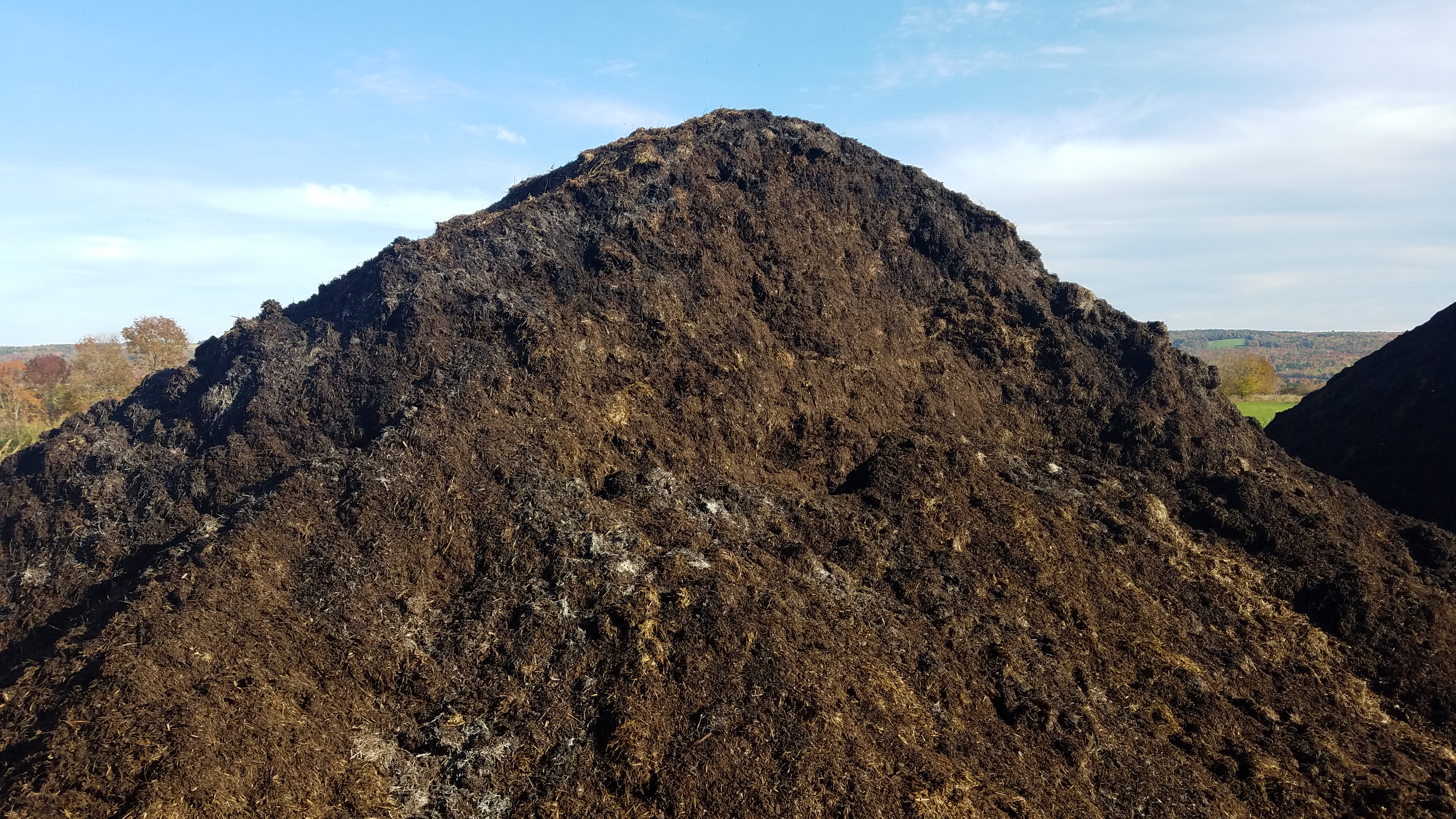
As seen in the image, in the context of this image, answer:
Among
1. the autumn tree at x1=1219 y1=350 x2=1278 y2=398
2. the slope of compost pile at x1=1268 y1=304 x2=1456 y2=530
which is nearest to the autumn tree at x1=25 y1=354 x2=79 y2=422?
the slope of compost pile at x1=1268 y1=304 x2=1456 y2=530

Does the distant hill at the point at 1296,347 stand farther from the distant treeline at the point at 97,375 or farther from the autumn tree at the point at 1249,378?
the distant treeline at the point at 97,375

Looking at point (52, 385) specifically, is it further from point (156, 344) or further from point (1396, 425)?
point (1396, 425)

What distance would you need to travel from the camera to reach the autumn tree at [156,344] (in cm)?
3762

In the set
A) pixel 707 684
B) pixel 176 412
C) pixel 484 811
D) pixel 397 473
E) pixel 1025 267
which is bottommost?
pixel 484 811

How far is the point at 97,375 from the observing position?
118 ft

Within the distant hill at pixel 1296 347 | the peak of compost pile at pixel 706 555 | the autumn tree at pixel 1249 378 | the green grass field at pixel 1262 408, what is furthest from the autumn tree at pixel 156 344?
the distant hill at pixel 1296 347

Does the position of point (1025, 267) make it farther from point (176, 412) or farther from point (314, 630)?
point (176, 412)

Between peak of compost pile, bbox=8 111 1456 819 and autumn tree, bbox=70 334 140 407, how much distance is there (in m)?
30.4

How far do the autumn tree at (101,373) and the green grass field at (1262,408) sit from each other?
56465 mm

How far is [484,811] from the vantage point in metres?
6.04

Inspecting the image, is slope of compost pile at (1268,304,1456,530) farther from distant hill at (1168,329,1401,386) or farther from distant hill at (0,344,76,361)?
distant hill at (0,344,76,361)

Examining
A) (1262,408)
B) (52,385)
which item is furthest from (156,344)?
(1262,408)

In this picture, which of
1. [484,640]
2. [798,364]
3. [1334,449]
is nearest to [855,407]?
[798,364]

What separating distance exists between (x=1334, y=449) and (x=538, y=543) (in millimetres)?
19178
